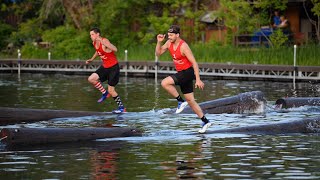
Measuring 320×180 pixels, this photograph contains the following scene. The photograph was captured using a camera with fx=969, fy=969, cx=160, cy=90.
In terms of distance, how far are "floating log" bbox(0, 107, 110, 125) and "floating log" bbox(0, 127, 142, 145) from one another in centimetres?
431

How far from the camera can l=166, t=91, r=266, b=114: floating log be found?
23.9m

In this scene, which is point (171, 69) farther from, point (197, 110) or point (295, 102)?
point (197, 110)

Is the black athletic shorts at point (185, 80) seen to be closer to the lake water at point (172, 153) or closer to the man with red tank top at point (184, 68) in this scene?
the man with red tank top at point (184, 68)

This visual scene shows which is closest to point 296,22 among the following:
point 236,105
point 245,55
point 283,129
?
point 245,55

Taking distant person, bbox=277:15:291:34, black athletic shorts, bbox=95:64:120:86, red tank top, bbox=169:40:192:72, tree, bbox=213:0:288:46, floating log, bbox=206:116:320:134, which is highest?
tree, bbox=213:0:288:46

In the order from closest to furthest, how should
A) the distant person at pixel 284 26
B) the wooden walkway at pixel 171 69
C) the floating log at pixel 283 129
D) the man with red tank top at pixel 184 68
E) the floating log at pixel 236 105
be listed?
the man with red tank top at pixel 184 68 < the floating log at pixel 283 129 < the floating log at pixel 236 105 < the wooden walkway at pixel 171 69 < the distant person at pixel 284 26

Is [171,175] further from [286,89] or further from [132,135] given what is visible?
[286,89]

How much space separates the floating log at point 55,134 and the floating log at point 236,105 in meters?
5.17

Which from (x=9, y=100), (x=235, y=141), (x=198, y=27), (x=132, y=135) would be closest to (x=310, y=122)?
(x=235, y=141)

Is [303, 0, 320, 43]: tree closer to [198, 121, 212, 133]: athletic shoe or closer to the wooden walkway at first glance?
the wooden walkway

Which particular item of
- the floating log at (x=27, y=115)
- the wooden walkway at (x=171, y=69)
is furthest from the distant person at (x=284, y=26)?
the floating log at (x=27, y=115)

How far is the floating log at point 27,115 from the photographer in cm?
2228

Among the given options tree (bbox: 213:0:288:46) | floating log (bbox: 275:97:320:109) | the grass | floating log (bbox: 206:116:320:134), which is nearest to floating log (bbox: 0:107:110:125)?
floating log (bbox: 206:116:320:134)

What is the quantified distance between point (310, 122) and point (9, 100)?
14168mm
